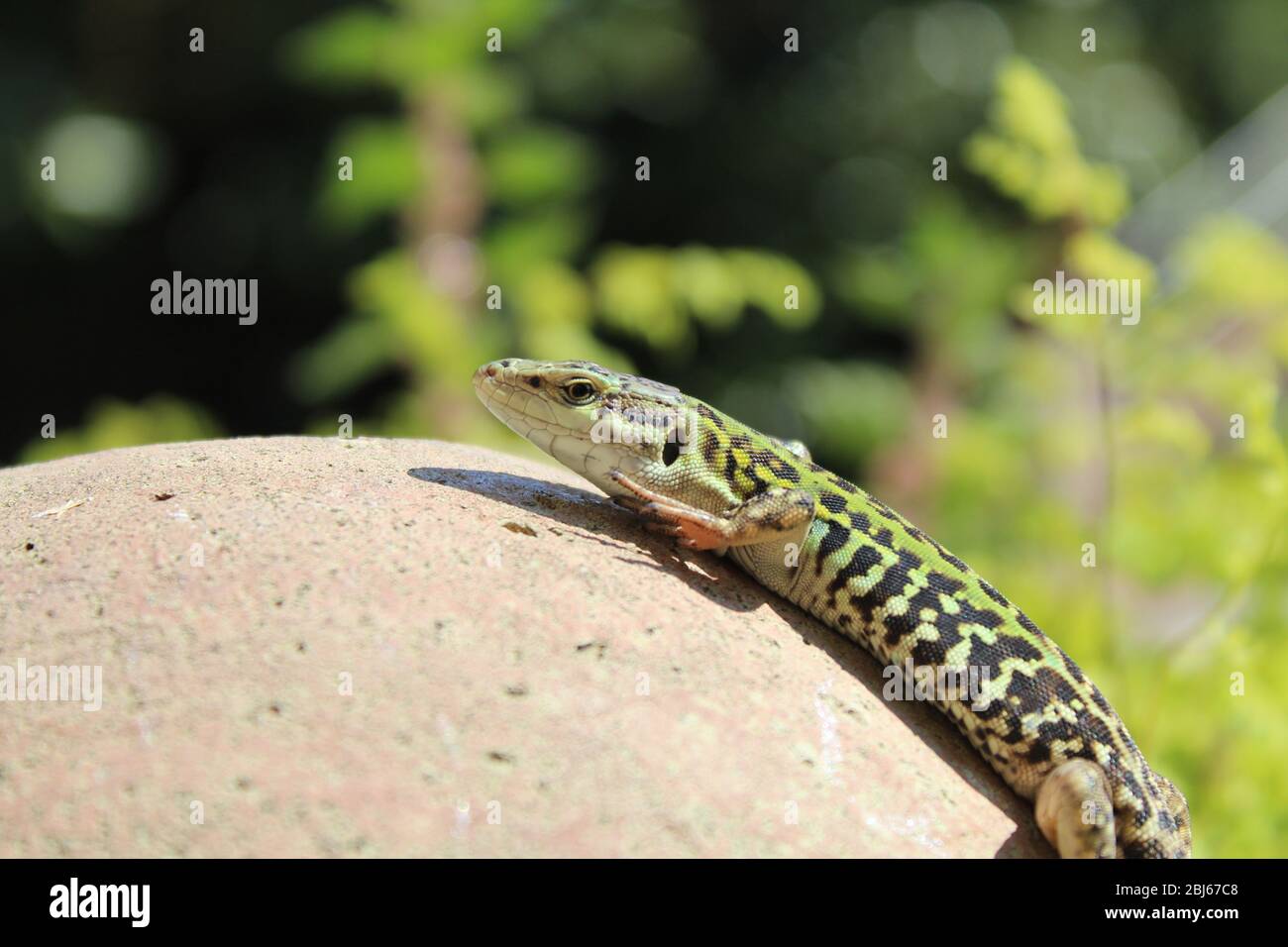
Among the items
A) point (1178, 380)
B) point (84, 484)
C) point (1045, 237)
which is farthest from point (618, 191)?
point (84, 484)

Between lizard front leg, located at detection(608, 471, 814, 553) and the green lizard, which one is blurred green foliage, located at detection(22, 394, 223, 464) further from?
lizard front leg, located at detection(608, 471, 814, 553)

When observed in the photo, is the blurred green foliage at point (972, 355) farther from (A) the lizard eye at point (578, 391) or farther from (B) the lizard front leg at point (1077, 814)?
(A) the lizard eye at point (578, 391)

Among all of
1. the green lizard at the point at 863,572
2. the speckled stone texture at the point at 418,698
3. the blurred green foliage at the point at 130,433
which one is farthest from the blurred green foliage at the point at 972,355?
the speckled stone texture at the point at 418,698

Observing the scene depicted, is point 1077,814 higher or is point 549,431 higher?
point 549,431

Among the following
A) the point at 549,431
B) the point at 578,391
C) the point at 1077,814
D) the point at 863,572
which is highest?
the point at 578,391

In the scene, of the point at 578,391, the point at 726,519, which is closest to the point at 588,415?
the point at 578,391

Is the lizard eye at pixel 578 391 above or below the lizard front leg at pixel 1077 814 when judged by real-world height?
above

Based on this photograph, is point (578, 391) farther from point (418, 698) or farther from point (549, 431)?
point (418, 698)
